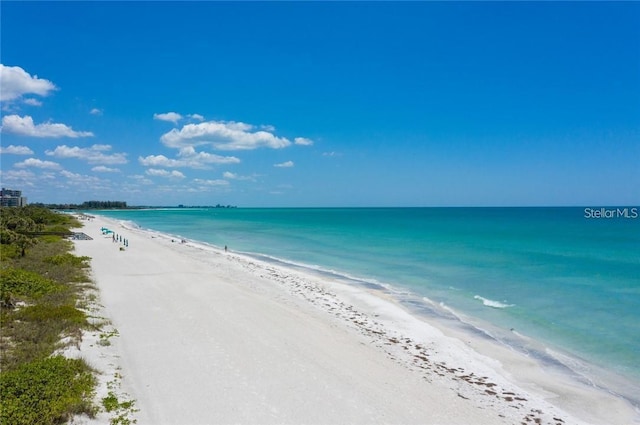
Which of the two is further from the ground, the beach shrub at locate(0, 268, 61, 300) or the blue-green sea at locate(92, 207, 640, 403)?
the beach shrub at locate(0, 268, 61, 300)

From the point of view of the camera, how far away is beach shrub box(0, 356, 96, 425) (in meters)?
7.79

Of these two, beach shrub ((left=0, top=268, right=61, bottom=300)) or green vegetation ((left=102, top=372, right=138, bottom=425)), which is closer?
green vegetation ((left=102, top=372, right=138, bottom=425))

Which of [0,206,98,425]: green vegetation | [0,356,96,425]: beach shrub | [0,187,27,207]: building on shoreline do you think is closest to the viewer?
[0,356,96,425]: beach shrub

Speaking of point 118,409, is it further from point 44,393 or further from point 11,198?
point 11,198

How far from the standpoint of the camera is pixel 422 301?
23.9 metres

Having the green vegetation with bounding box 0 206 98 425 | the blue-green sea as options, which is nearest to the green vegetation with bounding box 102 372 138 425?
the green vegetation with bounding box 0 206 98 425

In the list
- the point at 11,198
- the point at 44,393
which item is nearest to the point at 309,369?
the point at 44,393

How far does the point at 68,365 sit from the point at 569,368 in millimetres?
15858

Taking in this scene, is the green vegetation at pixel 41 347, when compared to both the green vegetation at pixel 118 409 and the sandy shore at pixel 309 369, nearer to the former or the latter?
the green vegetation at pixel 118 409

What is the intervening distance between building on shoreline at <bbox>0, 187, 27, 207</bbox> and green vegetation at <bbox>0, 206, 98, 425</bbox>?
433ft

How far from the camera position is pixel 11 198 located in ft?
438

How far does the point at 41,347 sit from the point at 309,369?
763 centimetres

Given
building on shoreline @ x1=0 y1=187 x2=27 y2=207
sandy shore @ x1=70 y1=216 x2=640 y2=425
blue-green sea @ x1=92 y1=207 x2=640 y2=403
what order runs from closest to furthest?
sandy shore @ x1=70 y1=216 x2=640 y2=425, blue-green sea @ x1=92 y1=207 x2=640 y2=403, building on shoreline @ x1=0 y1=187 x2=27 y2=207

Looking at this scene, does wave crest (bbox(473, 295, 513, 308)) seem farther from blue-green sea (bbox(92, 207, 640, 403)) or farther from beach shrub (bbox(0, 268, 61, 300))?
beach shrub (bbox(0, 268, 61, 300))
